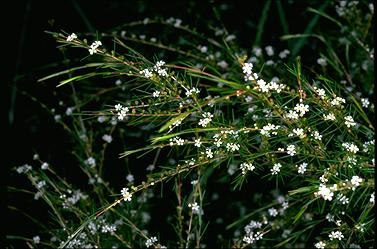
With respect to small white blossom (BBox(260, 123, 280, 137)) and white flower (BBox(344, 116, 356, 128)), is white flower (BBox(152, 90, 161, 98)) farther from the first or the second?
white flower (BBox(344, 116, 356, 128))

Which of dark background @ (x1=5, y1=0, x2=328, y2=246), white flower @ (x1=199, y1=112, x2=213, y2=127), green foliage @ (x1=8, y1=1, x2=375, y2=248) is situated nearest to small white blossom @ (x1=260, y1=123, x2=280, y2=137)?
green foliage @ (x1=8, y1=1, x2=375, y2=248)

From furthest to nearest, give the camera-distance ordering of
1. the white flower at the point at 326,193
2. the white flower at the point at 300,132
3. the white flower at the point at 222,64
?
the white flower at the point at 222,64, the white flower at the point at 300,132, the white flower at the point at 326,193

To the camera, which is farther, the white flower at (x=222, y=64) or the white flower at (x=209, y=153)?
the white flower at (x=222, y=64)

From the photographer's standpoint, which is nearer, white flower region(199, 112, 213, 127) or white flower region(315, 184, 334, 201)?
white flower region(315, 184, 334, 201)

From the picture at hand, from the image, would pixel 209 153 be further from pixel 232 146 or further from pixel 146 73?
pixel 146 73

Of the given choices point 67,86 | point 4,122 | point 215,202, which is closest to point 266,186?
point 215,202

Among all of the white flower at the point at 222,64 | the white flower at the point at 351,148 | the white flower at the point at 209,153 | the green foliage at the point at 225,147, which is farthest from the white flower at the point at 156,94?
the white flower at the point at 222,64

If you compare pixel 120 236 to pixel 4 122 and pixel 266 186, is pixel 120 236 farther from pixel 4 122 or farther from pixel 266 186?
pixel 4 122

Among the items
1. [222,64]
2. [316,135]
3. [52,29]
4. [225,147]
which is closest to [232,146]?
[225,147]

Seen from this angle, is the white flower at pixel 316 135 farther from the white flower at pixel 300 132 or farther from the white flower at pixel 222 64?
the white flower at pixel 222 64
